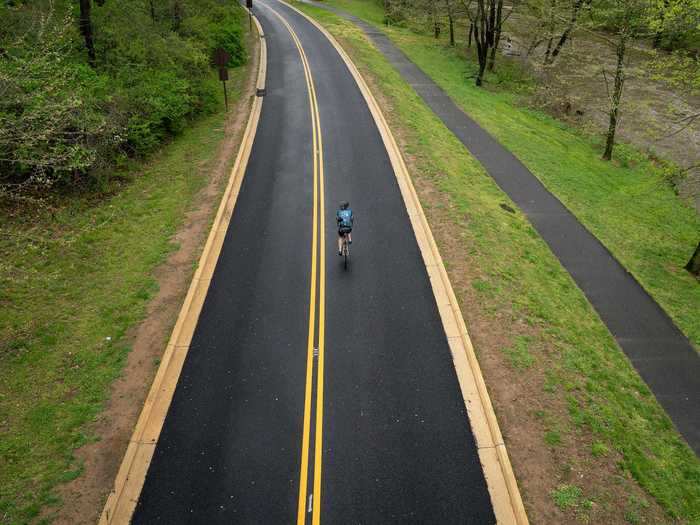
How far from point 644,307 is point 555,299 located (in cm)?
290

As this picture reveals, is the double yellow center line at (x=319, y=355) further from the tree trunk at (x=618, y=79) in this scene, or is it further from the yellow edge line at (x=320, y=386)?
the tree trunk at (x=618, y=79)

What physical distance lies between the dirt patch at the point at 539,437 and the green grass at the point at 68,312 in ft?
25.3

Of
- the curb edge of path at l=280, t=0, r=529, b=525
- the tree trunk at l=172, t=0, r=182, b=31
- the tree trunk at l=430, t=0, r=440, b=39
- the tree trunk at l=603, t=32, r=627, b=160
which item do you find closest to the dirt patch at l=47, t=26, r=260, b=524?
the curb edge of path at l=280, t=0, r=529, b=525

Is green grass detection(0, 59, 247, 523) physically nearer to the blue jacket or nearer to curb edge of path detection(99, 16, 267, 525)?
curb edge of path detection(99, 16, 267, 525)

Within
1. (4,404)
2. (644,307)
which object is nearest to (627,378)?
(644,307)

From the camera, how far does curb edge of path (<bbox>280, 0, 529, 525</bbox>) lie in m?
7.38

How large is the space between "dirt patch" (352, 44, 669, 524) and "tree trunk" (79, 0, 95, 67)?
58.9 ft

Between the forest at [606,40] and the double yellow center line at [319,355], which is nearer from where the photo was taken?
the double yellow center line at [319,355]

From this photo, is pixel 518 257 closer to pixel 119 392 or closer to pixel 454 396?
pixel 454 396

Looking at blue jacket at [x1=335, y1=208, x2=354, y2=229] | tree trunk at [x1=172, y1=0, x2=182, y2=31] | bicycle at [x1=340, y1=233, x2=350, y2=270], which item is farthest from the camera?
tree trunk at [x1=172, y1=0, x2=182, y2=31]

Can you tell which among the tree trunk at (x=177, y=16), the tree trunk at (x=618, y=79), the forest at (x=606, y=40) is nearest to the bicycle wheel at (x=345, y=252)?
the forest at (x=606, y=40)

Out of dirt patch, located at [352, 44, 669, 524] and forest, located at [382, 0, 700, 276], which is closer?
dirt patch, located at [352, 44, 669, 524]

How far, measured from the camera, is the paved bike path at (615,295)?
10.3 meters

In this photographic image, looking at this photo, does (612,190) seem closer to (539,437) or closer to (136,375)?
(539,437)
